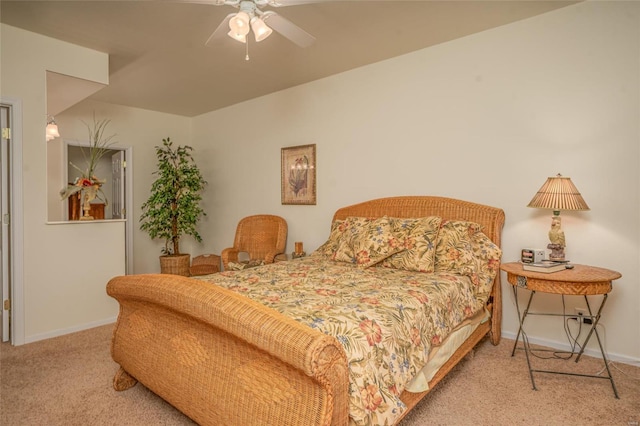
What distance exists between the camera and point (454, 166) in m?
3.16

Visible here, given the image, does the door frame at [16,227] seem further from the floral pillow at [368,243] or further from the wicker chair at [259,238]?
the floral pillow at [368,243]

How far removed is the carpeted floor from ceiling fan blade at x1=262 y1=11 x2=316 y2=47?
90.7 inches

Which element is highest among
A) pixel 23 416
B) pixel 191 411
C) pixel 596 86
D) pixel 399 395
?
pixel 596 86

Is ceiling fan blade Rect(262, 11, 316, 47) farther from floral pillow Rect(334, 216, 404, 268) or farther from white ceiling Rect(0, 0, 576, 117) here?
floral pillow Rect(334, 216, 404, 268)

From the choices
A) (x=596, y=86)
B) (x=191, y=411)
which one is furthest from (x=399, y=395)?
(x=596, y=86)

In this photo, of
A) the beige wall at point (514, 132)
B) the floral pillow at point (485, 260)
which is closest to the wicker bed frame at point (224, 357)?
the floral pillow at point (485, 260)

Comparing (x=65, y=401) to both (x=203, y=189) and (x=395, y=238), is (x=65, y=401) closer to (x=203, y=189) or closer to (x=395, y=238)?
(x=395, y=238)

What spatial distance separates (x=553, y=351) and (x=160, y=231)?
15.3ft

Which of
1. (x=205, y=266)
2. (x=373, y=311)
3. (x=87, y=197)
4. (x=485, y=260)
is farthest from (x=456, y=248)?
(x=87, y=197)

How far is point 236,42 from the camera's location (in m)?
3.07

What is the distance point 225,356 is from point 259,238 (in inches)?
118

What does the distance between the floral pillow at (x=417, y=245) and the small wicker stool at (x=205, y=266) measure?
246cm

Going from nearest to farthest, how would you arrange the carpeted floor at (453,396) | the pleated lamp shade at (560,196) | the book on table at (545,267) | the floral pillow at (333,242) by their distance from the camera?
the carpeted floor at (453,396) → the book on table at (545,267) → the pleated lamp shade at (560,196) → the floral pillow at (333,242)

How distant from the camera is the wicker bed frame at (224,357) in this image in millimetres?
1174
